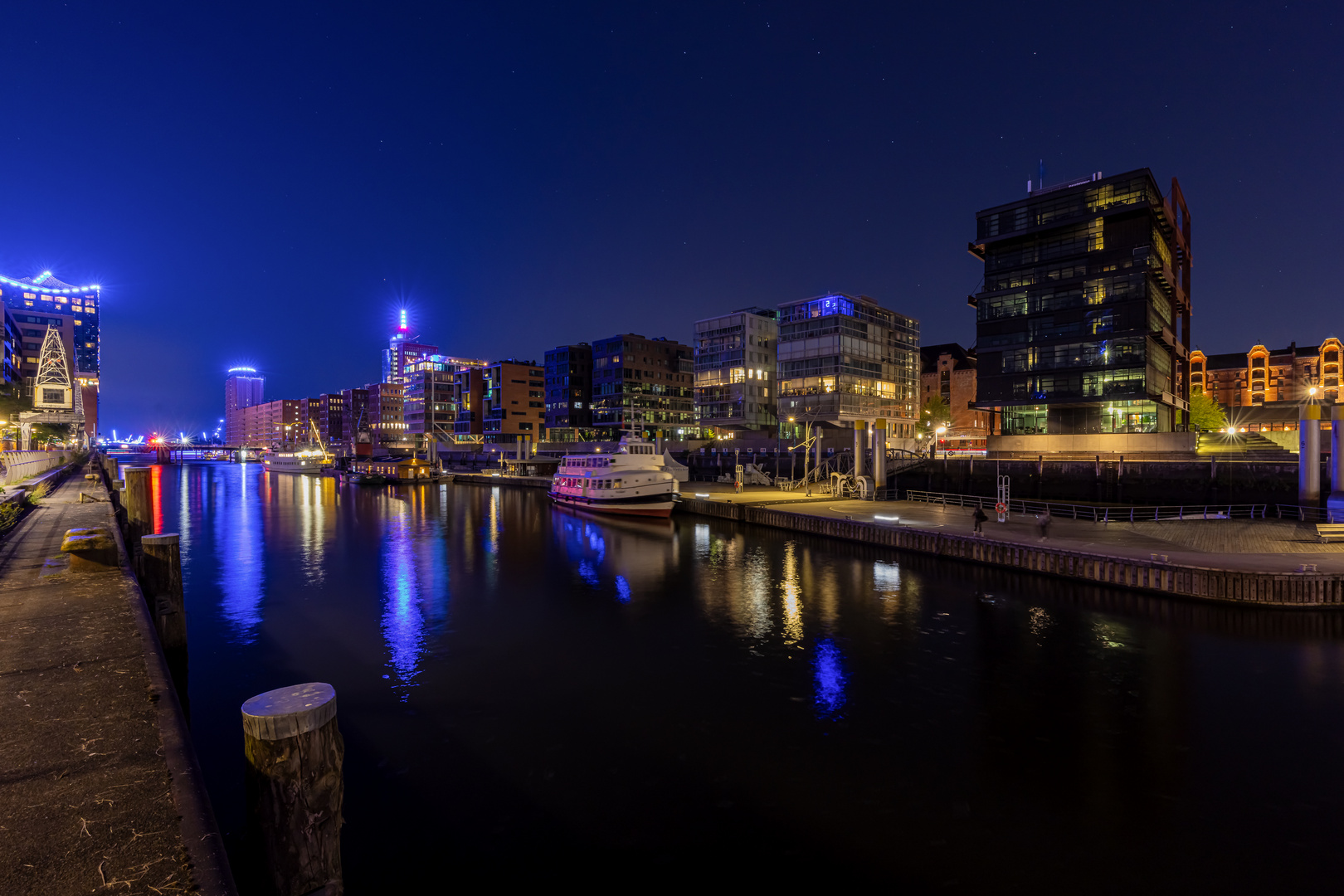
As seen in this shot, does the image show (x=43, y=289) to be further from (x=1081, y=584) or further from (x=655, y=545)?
(x=1081, y=584)

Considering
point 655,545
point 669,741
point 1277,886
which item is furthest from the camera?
point 655,545

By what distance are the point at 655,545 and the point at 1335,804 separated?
30.5 metres

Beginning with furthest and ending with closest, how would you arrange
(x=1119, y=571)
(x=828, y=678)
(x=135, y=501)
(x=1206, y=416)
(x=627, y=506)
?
(x=1206, y=416) → (x=627, y=506) → (x=135, y=501) → (x=1119, y=571) → (x=828, y=678)

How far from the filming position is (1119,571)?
75.6 feet

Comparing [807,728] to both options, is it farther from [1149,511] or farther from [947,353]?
[947,353]

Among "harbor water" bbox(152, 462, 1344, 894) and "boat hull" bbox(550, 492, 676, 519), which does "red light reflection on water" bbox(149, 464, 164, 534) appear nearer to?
"harbor water" bbox(152, 462, 1344, 894)

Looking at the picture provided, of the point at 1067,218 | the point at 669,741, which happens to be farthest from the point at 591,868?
the point at 1067,218

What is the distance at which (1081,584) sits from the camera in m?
24.0

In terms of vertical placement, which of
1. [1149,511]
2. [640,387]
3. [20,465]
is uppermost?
[640,387]

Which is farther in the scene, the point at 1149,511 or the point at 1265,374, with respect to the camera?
the point at 1265,374

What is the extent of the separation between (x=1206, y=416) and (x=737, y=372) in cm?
7397

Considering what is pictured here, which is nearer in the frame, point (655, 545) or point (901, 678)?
point (901, 678)

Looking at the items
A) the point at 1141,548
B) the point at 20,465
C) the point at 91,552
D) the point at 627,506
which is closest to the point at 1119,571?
the point at 1141,548

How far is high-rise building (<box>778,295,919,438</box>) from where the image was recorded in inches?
3959
